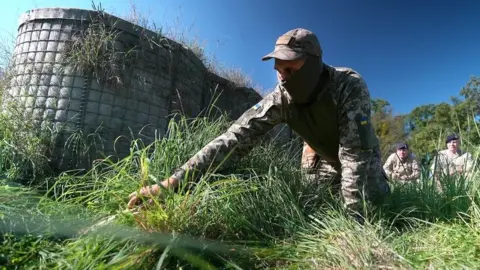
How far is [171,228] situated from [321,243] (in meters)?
0.63

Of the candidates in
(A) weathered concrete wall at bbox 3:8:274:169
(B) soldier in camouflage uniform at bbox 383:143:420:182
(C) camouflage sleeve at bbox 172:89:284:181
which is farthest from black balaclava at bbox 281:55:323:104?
(A) weathered concrete wall at bbox 3:8:274:169

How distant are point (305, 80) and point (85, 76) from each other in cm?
274

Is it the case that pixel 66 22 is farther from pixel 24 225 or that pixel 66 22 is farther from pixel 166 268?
pixel 166 268

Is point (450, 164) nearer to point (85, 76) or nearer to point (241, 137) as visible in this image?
point (241, 137)

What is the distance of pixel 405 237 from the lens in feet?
5.70

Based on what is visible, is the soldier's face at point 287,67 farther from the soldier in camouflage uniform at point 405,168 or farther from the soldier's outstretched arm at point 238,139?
the soldier in camouflage uniform at point 405,168

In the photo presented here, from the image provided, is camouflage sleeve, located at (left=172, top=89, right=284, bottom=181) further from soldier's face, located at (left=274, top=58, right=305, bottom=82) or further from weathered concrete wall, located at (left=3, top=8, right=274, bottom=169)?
weathered concrete wall, located at (left=3, top=8, right=274, bottom=169)

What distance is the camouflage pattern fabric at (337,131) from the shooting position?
2.14 metres

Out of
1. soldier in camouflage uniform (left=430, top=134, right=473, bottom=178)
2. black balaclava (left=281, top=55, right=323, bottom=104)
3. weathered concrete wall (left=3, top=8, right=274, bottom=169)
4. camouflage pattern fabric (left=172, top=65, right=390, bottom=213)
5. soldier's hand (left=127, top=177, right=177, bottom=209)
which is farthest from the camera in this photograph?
weathered concrete wall (left=3, top=8, right=274, bottom=169)

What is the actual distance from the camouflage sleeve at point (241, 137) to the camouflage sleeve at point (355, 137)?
43cm

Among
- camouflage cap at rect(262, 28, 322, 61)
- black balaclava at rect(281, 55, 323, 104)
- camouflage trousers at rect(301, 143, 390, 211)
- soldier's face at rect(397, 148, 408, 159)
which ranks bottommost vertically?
camouflage trousers at rect(301, 143, 390, 211)

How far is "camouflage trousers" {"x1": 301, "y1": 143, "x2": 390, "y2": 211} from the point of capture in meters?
2.10

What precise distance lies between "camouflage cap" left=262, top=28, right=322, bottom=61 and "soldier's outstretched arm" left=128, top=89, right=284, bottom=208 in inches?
14.1

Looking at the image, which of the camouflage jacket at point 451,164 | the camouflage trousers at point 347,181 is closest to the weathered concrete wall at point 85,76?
the camouflage trousers at point 347,181
